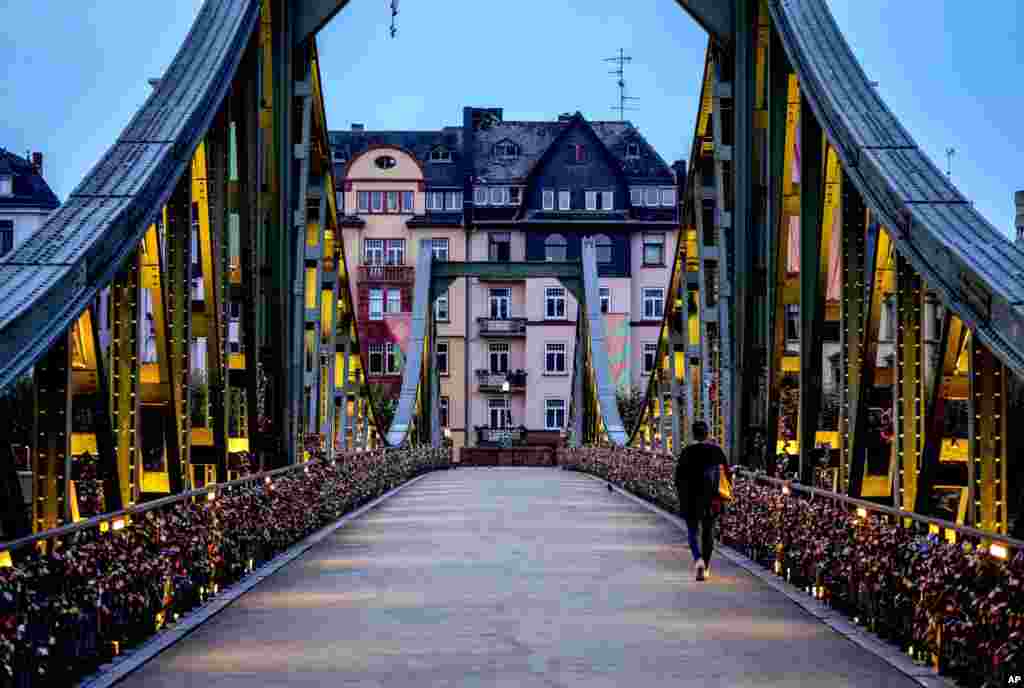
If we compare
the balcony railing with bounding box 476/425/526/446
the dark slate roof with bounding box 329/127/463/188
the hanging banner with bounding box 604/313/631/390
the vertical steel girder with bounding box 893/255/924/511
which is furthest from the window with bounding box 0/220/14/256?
the vertical steel girder with bounding box 893/255/924/511

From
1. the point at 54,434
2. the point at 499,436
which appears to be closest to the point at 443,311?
the point at 499,436

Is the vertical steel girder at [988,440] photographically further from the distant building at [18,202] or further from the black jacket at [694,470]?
the distant building at [18,202]

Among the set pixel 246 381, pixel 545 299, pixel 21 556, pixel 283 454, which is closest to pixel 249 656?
pixel 21 556

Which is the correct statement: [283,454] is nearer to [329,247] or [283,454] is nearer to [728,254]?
[728,254]

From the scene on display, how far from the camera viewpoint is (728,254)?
78.1ft

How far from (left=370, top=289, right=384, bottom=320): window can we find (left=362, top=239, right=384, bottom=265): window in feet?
4.37

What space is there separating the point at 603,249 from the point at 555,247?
82.2 inches

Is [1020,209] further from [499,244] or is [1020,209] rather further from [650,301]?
[499,244]

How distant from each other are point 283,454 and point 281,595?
7.73 metres

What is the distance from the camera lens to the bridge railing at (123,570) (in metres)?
9.71

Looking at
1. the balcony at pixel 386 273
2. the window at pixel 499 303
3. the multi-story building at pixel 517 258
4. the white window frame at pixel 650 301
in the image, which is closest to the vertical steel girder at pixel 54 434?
the multi-story building at pixel 517 258

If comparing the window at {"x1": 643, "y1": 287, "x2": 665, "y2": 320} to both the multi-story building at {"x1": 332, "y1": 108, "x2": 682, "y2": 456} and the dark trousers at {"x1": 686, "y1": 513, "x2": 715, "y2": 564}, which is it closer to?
the multi-story building at {"x1": 332, "y1": 108, "x2": 682, "y2": 456}

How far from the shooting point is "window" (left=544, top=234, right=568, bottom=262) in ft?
296

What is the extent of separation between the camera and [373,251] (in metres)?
89.9
